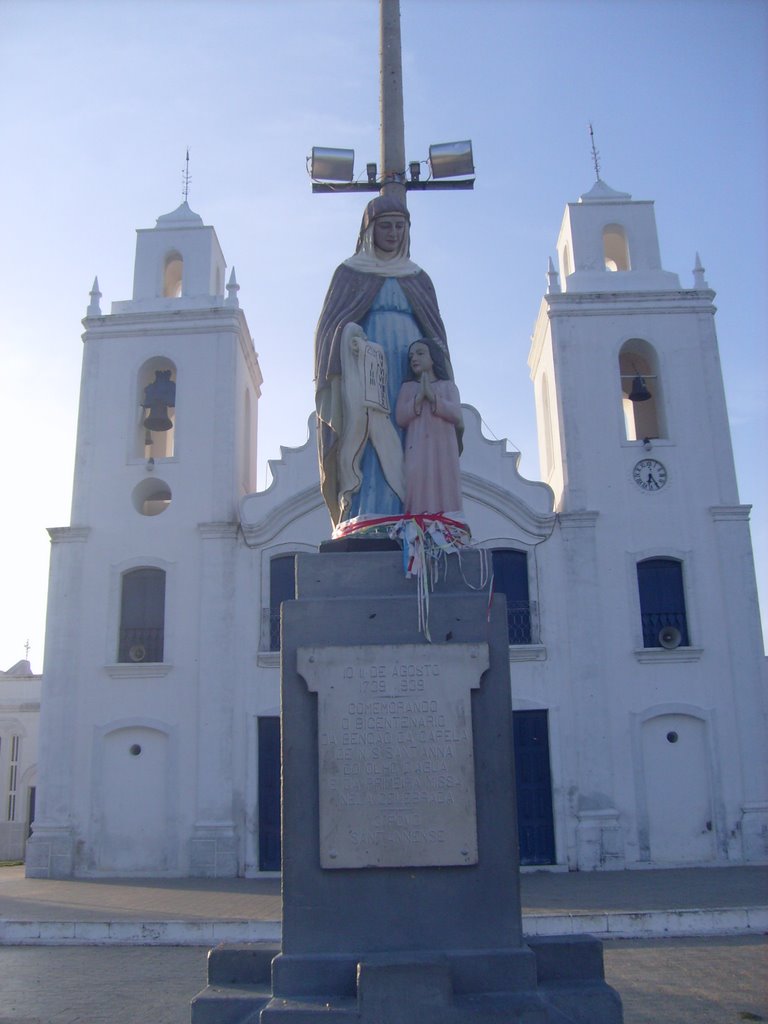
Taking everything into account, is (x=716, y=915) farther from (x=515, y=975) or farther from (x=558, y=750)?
(x=558, y=750)

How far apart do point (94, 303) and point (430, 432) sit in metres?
15.6

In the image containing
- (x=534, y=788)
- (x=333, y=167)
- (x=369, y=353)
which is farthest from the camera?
(x=534, y=788)

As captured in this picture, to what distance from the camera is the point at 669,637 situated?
16906 mm

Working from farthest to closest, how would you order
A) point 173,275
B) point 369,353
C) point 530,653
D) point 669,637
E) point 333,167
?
point 173,275 < point 669,637 < point 530,653 < point 333,167 < point 369,353

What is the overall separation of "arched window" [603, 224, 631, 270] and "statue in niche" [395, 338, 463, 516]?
1537 cm

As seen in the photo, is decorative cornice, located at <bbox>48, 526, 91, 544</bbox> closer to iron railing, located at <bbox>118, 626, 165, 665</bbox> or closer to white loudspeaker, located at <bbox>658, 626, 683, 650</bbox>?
iron railing, located at <bbox>118, 626, 165, 665</bbox>

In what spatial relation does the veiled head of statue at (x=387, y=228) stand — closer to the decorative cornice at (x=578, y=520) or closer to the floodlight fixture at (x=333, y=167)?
the floodlight fixture at (x=333, y=167)

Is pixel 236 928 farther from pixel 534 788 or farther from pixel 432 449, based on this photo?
pixel 534 788

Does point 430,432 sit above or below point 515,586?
below

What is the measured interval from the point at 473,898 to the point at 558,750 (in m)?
12.3

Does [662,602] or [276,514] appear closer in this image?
[662,602]

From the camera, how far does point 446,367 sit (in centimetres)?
593

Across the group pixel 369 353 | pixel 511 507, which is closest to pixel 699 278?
pixel 511 507

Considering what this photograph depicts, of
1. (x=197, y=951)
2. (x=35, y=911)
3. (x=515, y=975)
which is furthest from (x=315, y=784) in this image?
(x=35, y=911)
